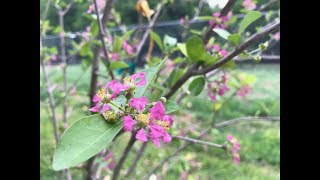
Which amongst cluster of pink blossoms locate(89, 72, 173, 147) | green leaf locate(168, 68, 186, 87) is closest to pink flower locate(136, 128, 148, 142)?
cluster of pink blossoms locate(89, 72, 173, 147)

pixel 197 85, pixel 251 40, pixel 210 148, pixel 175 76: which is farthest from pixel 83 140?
pixel 210 148

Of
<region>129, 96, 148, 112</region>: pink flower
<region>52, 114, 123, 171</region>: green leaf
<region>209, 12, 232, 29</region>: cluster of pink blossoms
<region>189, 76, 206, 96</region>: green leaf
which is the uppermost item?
<region>209, 12, 232, 29</region>: cluster of pink blossoms

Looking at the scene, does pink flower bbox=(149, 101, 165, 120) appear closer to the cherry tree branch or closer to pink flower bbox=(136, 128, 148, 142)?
pink flower bbox=(136, 128, 148, 142)

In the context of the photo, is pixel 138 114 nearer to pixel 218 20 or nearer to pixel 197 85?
pixel 197 85

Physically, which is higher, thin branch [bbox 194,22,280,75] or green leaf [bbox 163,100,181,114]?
thin branch [bbox 194,22,280,75]

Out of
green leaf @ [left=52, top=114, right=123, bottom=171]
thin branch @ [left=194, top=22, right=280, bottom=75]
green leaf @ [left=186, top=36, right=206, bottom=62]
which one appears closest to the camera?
green leaf @ [left=52, top=114, right=123, bottom=171]

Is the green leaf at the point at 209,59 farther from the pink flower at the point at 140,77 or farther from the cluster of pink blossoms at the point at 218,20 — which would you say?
the pink flower at the point at 140,77
